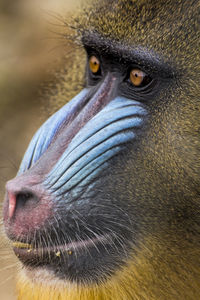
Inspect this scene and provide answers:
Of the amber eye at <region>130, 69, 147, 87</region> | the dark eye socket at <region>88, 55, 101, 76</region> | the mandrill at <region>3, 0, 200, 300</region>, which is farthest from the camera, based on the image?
the dark eye socket at <region>88, 55, 101, 76</region>

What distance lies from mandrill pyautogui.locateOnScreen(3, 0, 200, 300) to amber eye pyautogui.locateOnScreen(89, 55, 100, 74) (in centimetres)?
25

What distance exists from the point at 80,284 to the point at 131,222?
35 centimetres

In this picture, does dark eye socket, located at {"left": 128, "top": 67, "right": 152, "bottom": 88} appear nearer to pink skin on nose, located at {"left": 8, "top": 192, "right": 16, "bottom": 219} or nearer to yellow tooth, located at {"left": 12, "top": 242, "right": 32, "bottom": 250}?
pink skin on nose, located at {"left": 8, "top": 192, "right": 16, "bottom": 219}

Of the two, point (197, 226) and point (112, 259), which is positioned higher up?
point (197, 226)

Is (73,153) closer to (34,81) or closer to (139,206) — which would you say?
(139,206)

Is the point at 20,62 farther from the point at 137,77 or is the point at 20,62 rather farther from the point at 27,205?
the point at 27,205

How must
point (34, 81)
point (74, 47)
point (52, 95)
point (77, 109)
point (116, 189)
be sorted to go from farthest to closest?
point (34, 81) < point (52, 95) < point (74, 47) < point (77, 109) < point (116, 189)

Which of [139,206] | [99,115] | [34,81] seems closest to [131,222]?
[139,206]

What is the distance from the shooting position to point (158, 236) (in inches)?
97.0

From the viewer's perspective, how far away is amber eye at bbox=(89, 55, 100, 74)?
9.32 feet

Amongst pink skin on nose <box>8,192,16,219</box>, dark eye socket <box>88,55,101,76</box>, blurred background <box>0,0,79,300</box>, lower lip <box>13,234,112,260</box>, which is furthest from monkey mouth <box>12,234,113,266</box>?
blurred background <box>0,0,79,300</box>

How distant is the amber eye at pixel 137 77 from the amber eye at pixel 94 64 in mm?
334

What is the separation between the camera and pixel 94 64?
9.41ft

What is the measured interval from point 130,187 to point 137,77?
0.47 m
